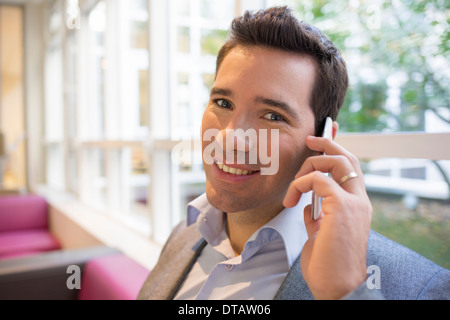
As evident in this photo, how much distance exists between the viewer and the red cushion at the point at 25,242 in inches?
155

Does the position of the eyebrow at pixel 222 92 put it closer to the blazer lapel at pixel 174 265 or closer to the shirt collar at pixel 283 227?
the shirt collar at pixel 283 227

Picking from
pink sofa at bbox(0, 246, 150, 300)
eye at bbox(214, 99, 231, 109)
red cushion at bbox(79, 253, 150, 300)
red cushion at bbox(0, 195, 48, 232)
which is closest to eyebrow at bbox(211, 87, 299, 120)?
eye at bbox(214, 99, 231, 109)

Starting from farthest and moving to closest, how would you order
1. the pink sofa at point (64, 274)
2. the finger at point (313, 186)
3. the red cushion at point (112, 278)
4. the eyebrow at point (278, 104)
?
1. the pink sofa at point (64, 274)
2. the red cushion at point (112, 278)
3. the eyebrow at point (278, 104)
4. the finger at point (313, 186)

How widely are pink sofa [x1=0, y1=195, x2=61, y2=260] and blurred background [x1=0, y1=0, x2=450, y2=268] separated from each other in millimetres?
302

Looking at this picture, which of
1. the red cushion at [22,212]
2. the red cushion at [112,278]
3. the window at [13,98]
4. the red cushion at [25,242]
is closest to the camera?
the red cushion at [112,278]

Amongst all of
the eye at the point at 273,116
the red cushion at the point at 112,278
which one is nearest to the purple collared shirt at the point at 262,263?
the eye at the point at 273,116

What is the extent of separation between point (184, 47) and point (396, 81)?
1692 mm

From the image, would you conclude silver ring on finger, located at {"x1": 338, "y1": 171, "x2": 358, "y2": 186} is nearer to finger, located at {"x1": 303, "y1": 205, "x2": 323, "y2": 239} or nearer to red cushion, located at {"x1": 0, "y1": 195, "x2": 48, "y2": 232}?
finger, located at {"x1": 303, "y1": 205, "x2": 323, "y2": 239}

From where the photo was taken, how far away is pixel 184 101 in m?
2.70

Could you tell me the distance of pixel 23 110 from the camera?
723 centimetres

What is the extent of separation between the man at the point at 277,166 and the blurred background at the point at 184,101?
8.8 inches
